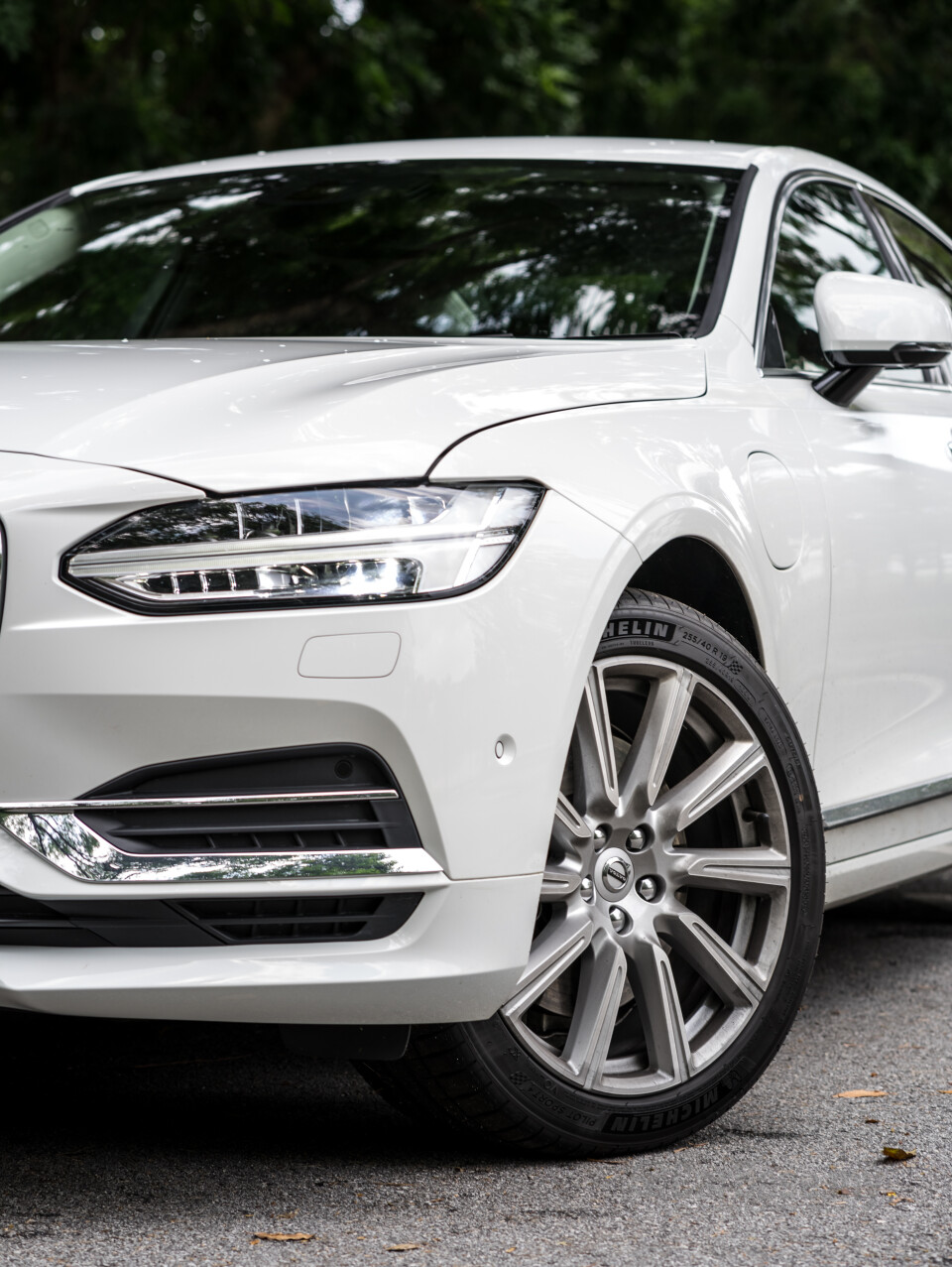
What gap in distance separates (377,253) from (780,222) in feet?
2.78

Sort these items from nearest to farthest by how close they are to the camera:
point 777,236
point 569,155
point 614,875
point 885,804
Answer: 1. point 614,875
2. point 885,804
3. point 777,236
4. point 569,155

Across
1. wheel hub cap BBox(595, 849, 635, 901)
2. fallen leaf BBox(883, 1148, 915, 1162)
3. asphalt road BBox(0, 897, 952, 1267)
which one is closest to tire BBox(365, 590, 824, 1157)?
wheel hub cap BBox(595, 849, 635, 901)

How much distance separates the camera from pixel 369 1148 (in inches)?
105

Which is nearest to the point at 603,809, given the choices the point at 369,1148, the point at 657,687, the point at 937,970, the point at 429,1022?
the point at 657,687

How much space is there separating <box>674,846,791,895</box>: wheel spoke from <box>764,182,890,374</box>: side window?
992mm

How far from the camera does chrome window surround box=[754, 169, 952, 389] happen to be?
131 inches

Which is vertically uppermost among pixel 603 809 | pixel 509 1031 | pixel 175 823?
pixel 175 823

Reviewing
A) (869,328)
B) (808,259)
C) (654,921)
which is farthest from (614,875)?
(808,259)

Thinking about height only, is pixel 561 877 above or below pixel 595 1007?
above

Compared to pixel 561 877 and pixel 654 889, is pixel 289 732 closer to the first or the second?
pixel 561 877

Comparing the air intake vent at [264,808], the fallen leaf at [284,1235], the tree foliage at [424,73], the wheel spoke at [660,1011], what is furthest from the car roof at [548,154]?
the tree foliage at [424,73]

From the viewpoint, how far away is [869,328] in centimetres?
322

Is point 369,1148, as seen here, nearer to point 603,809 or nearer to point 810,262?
point 603,809

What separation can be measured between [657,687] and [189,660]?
834mm
